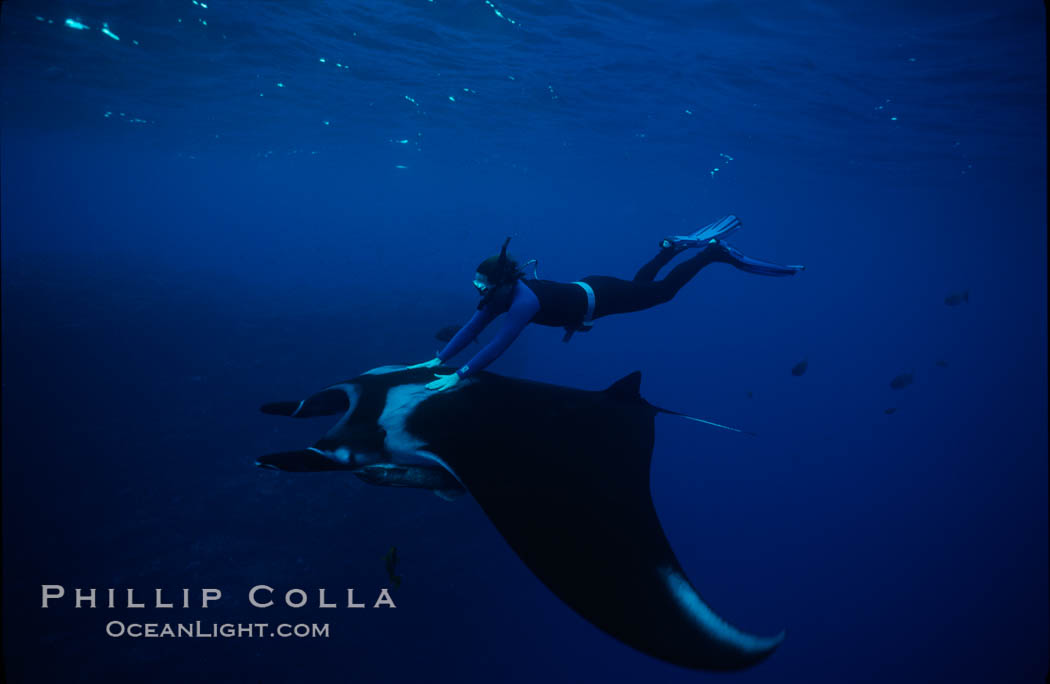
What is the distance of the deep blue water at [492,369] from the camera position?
8.80 m

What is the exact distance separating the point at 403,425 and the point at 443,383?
2.17 feet

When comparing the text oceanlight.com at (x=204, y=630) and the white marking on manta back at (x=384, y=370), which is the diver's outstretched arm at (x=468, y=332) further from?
the text oceanlight.com at (x=204, y=630)

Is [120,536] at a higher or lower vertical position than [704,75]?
lower

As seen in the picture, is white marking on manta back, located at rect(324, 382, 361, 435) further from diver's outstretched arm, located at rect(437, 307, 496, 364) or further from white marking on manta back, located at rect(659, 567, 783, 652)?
white marking on manta back, located at rect(659, 567, 783, 652)

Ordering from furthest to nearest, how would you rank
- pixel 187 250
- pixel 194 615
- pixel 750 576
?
pixel 187 250
pixel 750 576
pixel 194 615

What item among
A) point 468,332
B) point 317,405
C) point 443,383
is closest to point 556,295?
point 468,332

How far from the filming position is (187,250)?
39.4 meters

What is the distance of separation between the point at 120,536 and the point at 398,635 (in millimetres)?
5554

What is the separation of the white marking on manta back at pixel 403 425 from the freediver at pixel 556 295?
18cm

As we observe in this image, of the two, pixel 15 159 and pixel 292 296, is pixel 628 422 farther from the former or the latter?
pixel 15 159

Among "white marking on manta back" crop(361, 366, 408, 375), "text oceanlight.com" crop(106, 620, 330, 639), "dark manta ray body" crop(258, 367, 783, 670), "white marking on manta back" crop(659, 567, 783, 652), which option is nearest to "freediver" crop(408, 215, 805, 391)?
"white marking on manta back" crop(361, 366, 408, 375)

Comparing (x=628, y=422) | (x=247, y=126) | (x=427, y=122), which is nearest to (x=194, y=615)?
(x=628, y=422)

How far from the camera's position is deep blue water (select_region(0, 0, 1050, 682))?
8805 mm

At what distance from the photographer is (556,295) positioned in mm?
4789
